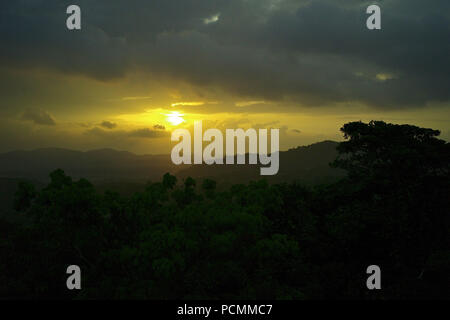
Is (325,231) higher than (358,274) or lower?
higher

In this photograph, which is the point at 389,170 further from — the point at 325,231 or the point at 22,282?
the point at 22,282

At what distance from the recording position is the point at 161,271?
12.0 m

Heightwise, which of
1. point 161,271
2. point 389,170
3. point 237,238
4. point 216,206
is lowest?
point 161,271

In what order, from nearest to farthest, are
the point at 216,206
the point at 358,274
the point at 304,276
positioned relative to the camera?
the point at 216,206 < the point at 304,276 < the point at 358,274

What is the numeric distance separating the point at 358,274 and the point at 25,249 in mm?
22008

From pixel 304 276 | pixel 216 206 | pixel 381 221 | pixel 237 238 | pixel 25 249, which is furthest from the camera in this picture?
pixel 25 249

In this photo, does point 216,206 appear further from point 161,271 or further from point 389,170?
point 389,170

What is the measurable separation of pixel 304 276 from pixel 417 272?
898cm

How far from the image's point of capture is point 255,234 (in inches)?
535

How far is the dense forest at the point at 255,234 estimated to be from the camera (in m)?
13.1

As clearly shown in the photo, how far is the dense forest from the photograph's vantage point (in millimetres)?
13055

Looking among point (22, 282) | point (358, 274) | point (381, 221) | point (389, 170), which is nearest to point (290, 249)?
point (358, 274)

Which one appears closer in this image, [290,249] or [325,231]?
[290,249]
